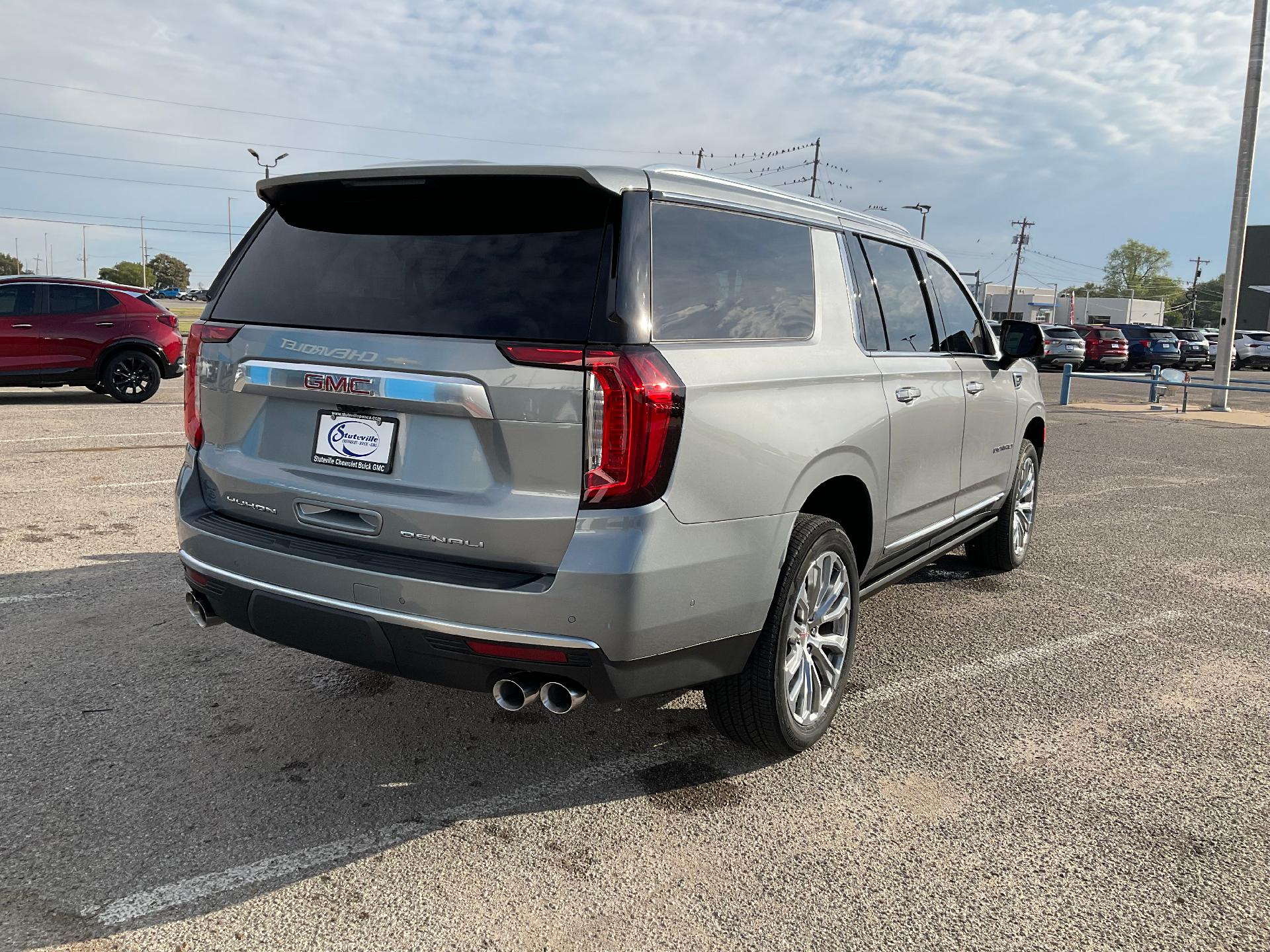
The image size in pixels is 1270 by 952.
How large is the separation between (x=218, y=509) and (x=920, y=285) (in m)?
3.17

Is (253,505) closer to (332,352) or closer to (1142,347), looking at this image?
(332,352)

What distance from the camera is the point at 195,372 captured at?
10.9ft

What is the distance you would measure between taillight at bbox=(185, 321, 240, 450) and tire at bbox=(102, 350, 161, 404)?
11156 millimetres

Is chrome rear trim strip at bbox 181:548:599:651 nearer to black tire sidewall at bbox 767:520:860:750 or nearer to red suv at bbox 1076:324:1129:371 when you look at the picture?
black tire sidewall at bbox 767:520:860:750

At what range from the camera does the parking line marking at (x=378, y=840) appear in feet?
8.32

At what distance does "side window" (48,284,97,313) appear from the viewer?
1270 cm

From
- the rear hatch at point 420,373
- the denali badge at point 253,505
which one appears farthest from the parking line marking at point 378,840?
the denali badge at point 253,505

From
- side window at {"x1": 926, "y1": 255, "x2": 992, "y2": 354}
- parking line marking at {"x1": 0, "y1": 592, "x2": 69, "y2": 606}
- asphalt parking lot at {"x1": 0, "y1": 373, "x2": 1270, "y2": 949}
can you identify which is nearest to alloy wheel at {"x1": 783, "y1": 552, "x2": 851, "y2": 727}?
asphalt parking lot at {"x1": 0, "y1": 373, "x2": 1270, "y2": 949}

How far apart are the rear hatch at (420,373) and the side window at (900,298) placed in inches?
69.3

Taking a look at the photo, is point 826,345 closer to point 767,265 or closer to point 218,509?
point 767,265

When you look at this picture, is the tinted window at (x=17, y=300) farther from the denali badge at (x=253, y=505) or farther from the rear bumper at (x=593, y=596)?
the rear bumper at (x=593, y=596)

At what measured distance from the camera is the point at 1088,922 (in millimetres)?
2566

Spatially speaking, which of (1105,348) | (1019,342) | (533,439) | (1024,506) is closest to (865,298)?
(1019,342)

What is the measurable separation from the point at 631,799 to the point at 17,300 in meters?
12.5
